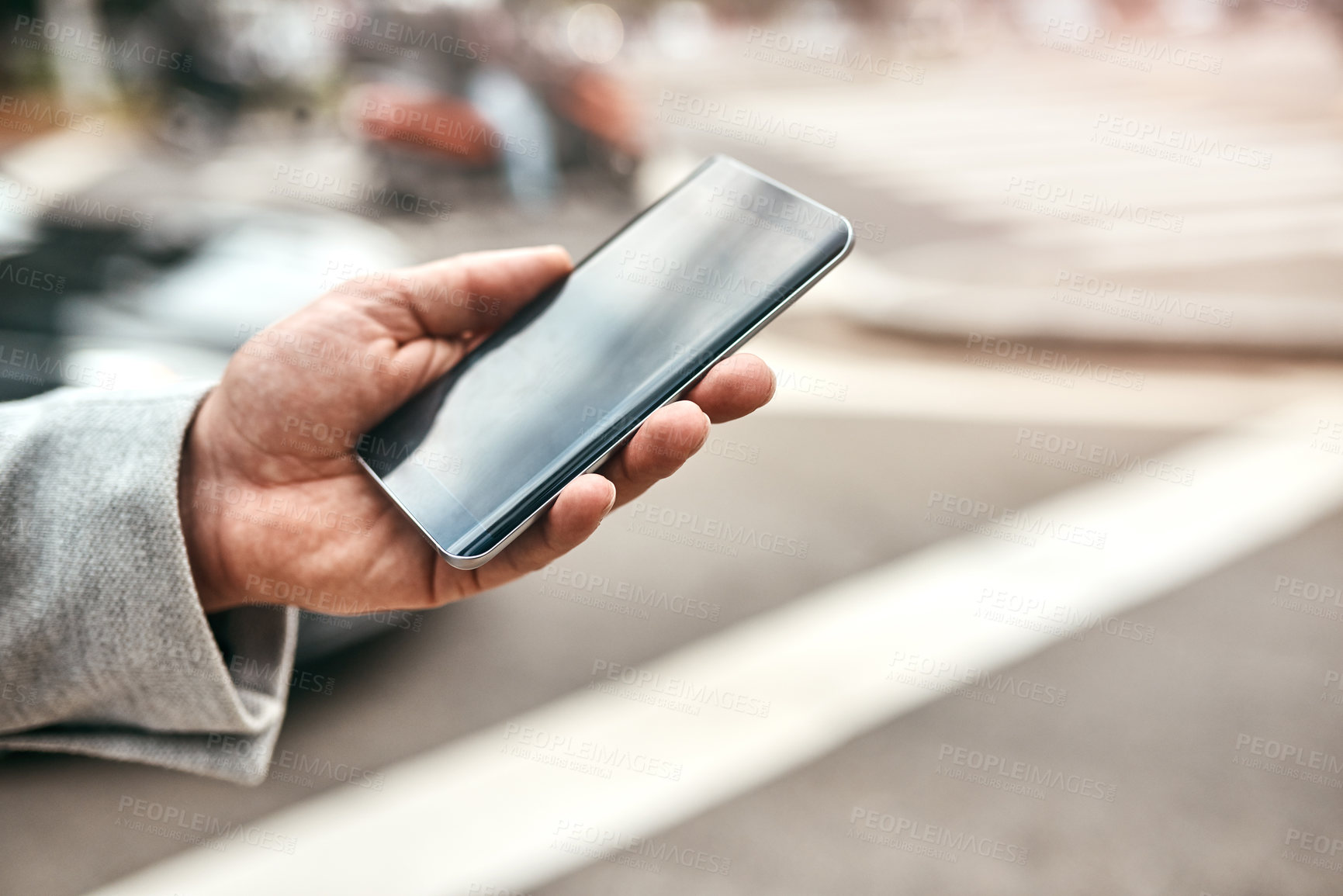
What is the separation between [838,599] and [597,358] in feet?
7.65

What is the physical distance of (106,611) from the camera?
1.55 meters

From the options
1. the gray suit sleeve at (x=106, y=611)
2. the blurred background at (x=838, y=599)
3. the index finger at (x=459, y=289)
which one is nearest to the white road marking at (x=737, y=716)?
the blurred background at (x=838, y=599)

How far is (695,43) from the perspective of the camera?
91.0 ft

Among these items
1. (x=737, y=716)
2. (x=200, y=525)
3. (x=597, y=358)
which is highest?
(x=597, y=358)

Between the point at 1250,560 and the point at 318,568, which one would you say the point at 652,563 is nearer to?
the point at 318,568

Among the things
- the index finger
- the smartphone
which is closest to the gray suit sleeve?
the smartphone

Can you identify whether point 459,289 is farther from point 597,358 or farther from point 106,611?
point 106,611

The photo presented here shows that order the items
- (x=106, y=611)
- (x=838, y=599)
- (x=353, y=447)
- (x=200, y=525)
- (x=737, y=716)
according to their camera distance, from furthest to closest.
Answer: (x=838, y=599) → (x=737, y=716) → (x=353, y=447) → (x=200, y=525) → (x=106, y=611)

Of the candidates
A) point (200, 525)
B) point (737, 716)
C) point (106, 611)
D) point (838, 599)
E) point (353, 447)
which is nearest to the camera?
point (106, 611)

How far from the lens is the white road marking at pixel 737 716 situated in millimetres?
2729

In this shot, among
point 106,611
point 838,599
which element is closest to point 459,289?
point 106,611

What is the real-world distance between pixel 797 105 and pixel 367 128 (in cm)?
1024

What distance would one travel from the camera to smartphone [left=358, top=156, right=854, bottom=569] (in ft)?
5.71

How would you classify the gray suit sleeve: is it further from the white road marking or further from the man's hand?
the white road marking
